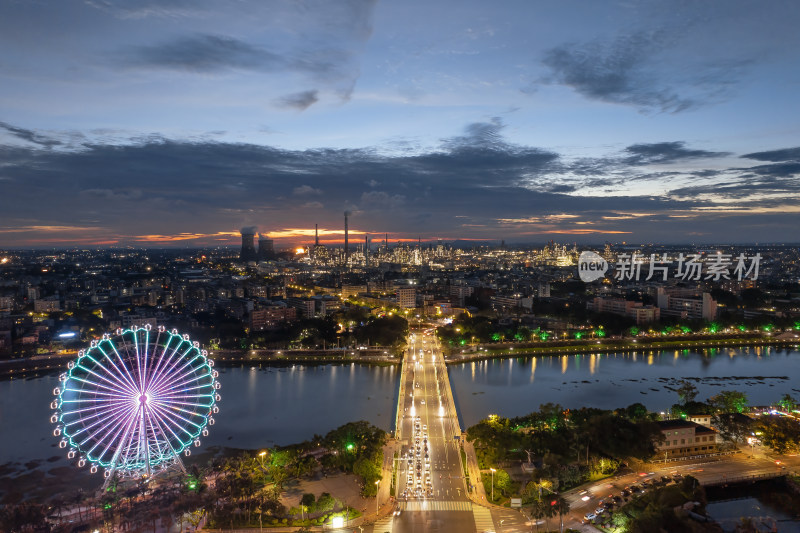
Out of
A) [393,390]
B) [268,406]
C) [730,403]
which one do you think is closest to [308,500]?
[268,406]

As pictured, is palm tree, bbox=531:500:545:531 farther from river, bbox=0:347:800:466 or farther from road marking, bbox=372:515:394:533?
river, bbox=0:347:800:466

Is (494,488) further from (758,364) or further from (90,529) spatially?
(758,364)

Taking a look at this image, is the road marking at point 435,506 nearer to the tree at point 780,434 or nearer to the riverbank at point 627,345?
the tree at point 780,434

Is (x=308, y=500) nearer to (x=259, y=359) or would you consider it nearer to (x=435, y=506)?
(x=435, y=506)

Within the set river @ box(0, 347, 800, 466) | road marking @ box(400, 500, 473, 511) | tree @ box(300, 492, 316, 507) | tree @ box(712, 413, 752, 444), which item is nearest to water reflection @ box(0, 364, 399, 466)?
river @ box(0, 347, 800, 466)

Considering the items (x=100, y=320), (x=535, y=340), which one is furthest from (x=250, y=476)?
(x=100, y=320)
